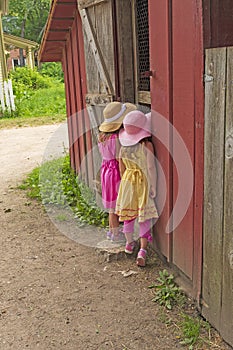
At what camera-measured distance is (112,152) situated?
14.8ft

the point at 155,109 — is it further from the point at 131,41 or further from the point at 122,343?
the point at 122,343

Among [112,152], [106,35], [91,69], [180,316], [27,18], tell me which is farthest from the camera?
[27,18]

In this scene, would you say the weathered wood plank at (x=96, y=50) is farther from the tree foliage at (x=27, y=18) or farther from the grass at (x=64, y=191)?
the tree foliage at (x=27, y=18)

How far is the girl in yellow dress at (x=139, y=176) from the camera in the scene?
3.95m

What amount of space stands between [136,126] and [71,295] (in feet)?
5.08

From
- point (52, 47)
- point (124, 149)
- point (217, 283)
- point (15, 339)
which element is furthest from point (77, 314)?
point (52, 47)

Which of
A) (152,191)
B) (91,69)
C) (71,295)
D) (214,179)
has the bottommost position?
(71,295)

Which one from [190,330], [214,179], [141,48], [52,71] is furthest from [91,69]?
[52,71]

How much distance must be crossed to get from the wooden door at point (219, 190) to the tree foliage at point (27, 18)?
147ft

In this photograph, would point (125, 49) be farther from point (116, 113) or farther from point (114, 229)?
point (114, 229)

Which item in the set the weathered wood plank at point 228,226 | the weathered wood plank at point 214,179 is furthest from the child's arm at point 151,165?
the weathered wood plank at point 228,226

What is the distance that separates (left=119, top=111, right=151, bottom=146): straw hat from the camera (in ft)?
12.9

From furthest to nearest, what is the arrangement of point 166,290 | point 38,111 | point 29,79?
point 29,79
point 38,111
point 166,290

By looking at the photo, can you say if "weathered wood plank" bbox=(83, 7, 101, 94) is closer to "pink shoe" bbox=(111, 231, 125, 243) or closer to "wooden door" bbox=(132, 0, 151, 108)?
"wooden door" bbox=(132, 0, 151, 108)
